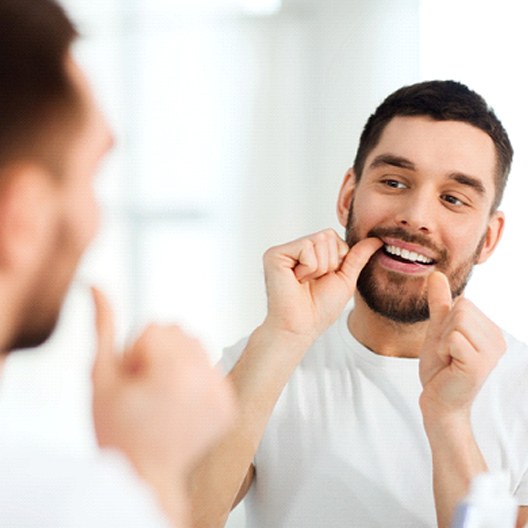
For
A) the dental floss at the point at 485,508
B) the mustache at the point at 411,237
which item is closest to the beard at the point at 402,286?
the mustache at the point at 411,237

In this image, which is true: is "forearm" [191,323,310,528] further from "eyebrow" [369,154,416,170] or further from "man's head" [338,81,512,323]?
"eyebrow" [369,154,416,170]

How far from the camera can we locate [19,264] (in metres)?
0.52

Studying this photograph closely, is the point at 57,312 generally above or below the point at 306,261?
above

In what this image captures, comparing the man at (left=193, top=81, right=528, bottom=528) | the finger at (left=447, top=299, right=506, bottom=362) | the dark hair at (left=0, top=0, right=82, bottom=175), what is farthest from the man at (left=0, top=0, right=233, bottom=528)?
the man at (left=193, top=81, right=528, bottom=528)

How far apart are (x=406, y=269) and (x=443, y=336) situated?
303 mm

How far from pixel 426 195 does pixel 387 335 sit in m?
0.26

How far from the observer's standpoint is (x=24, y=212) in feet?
1.70

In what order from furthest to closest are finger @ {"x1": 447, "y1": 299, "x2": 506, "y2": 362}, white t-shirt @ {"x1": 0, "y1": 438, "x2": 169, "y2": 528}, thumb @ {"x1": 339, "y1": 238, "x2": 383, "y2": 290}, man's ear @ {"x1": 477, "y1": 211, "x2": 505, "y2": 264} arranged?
man's ear @ {"x1": 477, "y1": 211, "x2": 505, "y2": 264}, thumb @ {"x1": 339, "y1": 238, "x2": 383, "y2": 290}, finger @ {"x1": 447, "y1": 299, "x2": 506, "y2": 362}, white t-shirt @ {"x1": 0, "y1": 438, "x2": 169, "y2": 528}

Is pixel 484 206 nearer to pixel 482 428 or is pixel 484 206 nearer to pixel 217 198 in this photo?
pixel 482 428

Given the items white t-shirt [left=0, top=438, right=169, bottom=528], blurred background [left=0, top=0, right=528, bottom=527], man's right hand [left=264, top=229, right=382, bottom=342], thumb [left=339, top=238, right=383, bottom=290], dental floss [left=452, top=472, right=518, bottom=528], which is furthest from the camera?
blurred background [left=0, top=0, right=528, bottom=527]

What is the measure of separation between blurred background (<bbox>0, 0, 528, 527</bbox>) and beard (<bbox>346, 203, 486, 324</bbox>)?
2.96ft

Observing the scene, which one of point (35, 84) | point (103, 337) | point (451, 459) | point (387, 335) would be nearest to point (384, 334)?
point (387, 335)

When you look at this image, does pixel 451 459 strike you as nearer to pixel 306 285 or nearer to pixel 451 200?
pixel 306 285

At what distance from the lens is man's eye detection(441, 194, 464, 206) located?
1524 millimetres
